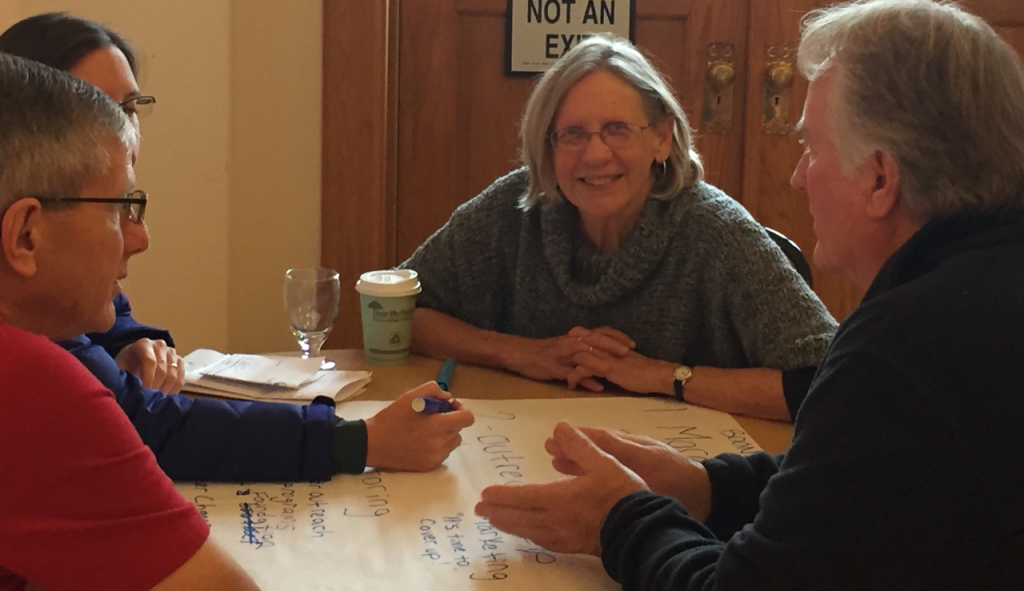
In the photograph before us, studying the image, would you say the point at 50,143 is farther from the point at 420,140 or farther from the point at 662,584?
the point at 420,140

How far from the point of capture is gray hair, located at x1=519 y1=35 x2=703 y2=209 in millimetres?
1731

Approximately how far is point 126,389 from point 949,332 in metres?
0.95

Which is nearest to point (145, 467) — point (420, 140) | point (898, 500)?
point (898, 500)

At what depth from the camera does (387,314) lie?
5.31 ft

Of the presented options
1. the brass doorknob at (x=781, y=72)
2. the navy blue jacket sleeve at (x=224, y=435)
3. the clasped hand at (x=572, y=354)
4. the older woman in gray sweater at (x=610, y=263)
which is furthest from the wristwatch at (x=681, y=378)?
the brass doorknob at (x=781, y=72)

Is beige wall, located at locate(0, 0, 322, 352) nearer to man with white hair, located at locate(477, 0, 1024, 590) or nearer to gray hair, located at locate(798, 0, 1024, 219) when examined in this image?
man with white hair, located at locate(477, 0, 1024, 590)

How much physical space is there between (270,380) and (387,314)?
0.25m

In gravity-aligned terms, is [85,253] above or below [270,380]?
above

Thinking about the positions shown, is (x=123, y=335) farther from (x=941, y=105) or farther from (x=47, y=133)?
(x=941, y=105)

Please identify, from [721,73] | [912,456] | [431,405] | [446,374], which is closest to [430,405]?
[431,405]

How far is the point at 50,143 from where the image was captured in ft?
2.49

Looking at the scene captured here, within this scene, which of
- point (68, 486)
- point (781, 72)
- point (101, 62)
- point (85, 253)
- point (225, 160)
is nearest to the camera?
point (68, 486)

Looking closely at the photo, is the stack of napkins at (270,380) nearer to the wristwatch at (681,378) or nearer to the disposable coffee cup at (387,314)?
the disposable coffee cup at (387,314)

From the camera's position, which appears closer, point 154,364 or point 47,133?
point 47,133
